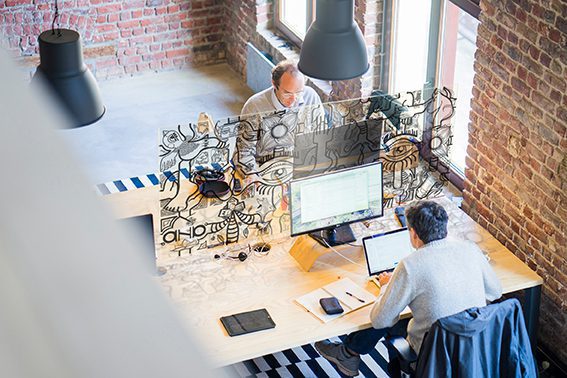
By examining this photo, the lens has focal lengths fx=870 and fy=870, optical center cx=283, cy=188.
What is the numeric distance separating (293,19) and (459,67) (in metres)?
2.36

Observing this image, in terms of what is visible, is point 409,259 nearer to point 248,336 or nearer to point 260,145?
point 248,336

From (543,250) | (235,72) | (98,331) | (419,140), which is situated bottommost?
(235,72)

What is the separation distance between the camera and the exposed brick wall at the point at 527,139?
151 inches

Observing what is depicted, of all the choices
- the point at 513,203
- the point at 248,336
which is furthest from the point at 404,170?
the point at 248,336

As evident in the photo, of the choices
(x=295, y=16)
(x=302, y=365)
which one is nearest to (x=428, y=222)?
(x=302, y=365)

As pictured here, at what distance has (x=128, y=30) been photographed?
783 centimetres

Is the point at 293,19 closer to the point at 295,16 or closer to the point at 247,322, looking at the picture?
the point at 295,16

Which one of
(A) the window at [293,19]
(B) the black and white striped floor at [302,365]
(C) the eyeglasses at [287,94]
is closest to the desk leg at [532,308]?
(B) the black and white striped floor at [302,365]

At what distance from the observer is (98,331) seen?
19 centimetres

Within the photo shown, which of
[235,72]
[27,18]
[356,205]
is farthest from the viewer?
[235,72]

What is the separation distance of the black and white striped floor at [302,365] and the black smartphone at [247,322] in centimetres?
73

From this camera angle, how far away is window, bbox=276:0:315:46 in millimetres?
6957

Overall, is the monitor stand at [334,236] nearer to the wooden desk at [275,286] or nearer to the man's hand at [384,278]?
the wooden desk at [275,286]

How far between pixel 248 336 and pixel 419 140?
1.57 meters
